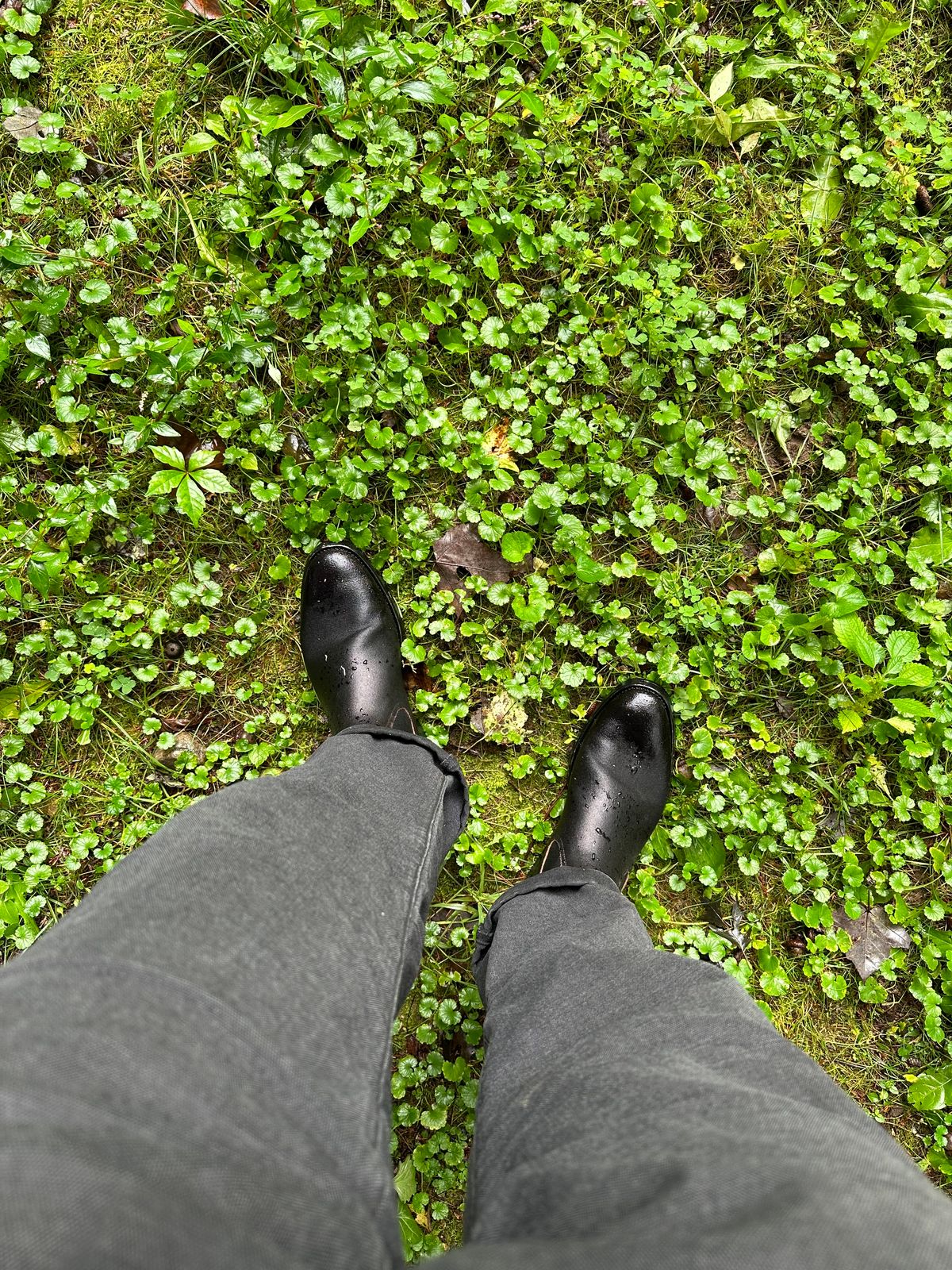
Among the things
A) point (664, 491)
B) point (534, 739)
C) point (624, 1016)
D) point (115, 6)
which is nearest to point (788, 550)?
point (664, 491)

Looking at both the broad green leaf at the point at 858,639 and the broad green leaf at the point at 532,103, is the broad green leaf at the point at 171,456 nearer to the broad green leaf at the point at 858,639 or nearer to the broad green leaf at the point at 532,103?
the broad green leaf at the point at 532,103

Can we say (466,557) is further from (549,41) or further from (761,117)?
(761,117)

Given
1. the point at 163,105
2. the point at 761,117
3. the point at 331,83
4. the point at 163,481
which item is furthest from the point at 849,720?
the point at 163,105

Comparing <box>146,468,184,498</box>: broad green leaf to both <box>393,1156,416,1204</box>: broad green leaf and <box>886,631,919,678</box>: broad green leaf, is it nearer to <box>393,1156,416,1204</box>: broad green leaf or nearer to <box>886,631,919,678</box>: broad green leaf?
<box>393,1156,416,1204</box>: broad green leaf

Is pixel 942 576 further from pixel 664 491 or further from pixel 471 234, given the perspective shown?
pixel 471 234

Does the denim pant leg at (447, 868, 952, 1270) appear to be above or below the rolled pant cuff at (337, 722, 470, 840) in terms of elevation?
above

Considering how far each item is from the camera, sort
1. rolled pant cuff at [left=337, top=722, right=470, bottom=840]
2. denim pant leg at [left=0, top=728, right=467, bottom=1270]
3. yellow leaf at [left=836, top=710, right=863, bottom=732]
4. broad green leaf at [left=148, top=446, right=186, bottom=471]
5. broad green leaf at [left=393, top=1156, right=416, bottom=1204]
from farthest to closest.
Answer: yellow leaf at [left=836, top=710, right=863, bottom=732] < broad green leaf at [left=148, top=446, right=186, bottom=471] < broad green leaf at [left=393, top=1156, right=416, bottom=1204] < rolled pant cuff at [left=337, top=722, right=470, bottom=840] < denim pant leg at [left=0, top=728, right=467, bottom=1270]

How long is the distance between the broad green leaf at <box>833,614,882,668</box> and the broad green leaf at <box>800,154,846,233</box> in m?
1.24

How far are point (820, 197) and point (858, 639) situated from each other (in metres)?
1.41

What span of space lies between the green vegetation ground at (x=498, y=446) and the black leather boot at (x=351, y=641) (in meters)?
0.08

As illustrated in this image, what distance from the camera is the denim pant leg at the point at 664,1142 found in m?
0.83

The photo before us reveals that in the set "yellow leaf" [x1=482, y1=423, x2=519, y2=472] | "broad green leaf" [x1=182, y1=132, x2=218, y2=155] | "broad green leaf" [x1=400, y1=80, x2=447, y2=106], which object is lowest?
"yellow leaf" [x1=482, y1=423, x2=519, y2=472]

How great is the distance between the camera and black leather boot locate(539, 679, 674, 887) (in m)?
2.18

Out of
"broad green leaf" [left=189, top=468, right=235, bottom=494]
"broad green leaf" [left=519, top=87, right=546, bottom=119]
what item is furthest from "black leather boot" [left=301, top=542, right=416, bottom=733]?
"broad green leaf" [left=519, top=87, right=546, bottom=119]
